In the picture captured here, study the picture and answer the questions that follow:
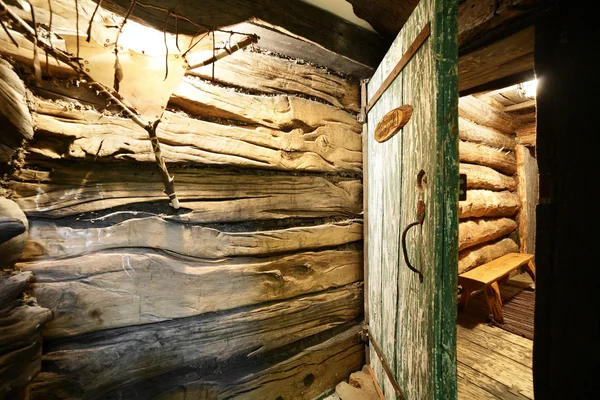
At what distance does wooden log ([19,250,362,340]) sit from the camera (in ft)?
3.56

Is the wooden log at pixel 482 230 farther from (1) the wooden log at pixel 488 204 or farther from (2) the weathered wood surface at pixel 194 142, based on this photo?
(2) the weathered wood surface at pixel 194 142

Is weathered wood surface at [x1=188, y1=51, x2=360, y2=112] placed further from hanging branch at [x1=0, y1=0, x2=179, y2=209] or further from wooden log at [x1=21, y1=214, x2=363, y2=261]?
wooden log at [x1=21, y1=214, x2=363, y2=261]

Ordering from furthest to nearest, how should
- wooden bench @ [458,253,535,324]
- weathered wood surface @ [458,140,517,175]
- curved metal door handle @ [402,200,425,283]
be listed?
1. weathered wood surface @ [458,140,517,175]
2. wooden bench @ [458,253,535,324]
3. curved metal door handle @ [402,200,425,283]

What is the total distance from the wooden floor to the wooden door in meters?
0.99

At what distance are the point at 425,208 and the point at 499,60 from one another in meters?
1.35

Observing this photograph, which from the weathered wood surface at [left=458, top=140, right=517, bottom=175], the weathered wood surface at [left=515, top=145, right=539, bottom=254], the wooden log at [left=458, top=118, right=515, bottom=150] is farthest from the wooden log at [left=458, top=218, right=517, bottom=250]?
the wooden log at [left=458, top=118, right=515, bottom=150]

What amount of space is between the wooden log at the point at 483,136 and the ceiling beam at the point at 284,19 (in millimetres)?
2250

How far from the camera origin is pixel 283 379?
161 centimetres

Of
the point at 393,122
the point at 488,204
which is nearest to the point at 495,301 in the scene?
the point at 488,204

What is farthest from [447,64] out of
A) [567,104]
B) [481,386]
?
[481,386]

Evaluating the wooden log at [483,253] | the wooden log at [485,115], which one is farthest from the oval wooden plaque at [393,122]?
the wooden log at [485,115]

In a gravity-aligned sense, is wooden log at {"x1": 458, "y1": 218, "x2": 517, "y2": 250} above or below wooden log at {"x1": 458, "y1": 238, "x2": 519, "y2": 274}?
above

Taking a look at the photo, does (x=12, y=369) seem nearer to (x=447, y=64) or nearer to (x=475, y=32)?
Answer: (x=447, y=64)

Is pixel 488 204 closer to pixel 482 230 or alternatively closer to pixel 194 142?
pixel 482 230
